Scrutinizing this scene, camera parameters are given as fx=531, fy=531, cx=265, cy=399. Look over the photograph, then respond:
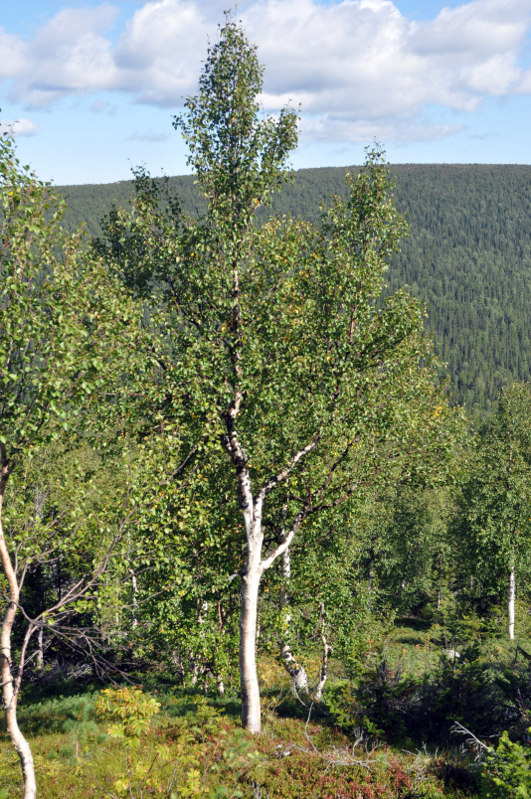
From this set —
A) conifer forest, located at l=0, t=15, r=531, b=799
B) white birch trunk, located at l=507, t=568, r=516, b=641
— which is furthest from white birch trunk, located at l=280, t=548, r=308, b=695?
white birch trunk, located at l=507, t=568, r=516, b=641

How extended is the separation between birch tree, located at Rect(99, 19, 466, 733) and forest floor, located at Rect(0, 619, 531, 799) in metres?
1.84

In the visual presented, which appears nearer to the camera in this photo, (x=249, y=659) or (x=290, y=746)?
(x=290, y=746)

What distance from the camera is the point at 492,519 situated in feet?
127

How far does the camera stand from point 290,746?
1211cm

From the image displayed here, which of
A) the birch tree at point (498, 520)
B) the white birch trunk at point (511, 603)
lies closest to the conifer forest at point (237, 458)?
the birch tree at point (498, 520)

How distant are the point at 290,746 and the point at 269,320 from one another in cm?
1014

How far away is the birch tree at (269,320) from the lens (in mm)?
13594

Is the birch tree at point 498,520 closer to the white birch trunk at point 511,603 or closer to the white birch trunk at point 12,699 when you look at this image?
the white birch trunk at point 511,603

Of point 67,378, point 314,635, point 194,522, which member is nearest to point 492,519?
point 314,635

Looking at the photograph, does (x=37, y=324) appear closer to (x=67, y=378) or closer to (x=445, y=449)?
Result: (x=67, y=378)

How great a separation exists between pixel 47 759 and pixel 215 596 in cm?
538

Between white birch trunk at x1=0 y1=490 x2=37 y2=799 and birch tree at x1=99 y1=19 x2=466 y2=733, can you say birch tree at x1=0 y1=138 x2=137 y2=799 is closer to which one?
white birch trunk at x1=0 y1=490 x2=37 y2=799

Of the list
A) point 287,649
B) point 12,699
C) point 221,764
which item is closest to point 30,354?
point 12,699

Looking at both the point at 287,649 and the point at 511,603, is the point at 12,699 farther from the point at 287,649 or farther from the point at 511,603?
the point at 511,603
